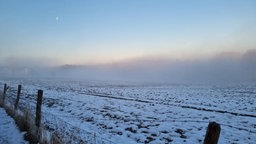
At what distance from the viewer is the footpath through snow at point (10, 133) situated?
23.0 ft

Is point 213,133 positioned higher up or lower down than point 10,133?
higher up

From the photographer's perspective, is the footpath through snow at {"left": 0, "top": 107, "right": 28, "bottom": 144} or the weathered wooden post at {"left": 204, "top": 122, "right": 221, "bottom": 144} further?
the footpath through snow at {"left": 0, "top": 107, "right": 28, "bottom": 144}

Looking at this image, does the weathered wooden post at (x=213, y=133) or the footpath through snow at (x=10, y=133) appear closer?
the weathered wooden post at (x=213, y=133)

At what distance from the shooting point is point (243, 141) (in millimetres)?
8836

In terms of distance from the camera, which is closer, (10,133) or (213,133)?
(213,133)

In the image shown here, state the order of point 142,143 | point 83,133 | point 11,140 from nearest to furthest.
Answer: point 11,140 → point 142,143 → point 83,133

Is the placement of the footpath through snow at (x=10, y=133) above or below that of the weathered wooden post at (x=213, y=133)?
below

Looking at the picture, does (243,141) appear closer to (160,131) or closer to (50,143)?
(160,131)

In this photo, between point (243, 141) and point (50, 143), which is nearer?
point (50, 143)

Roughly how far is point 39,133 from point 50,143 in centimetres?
139

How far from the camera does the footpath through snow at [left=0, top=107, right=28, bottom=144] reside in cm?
700

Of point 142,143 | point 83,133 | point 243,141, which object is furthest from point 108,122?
point 243,141

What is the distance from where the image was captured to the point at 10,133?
7.96 m

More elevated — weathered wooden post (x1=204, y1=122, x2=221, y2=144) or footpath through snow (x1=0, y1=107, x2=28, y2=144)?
weathered wooden post (x1=204, y1=122, x2=221, y2=144)
